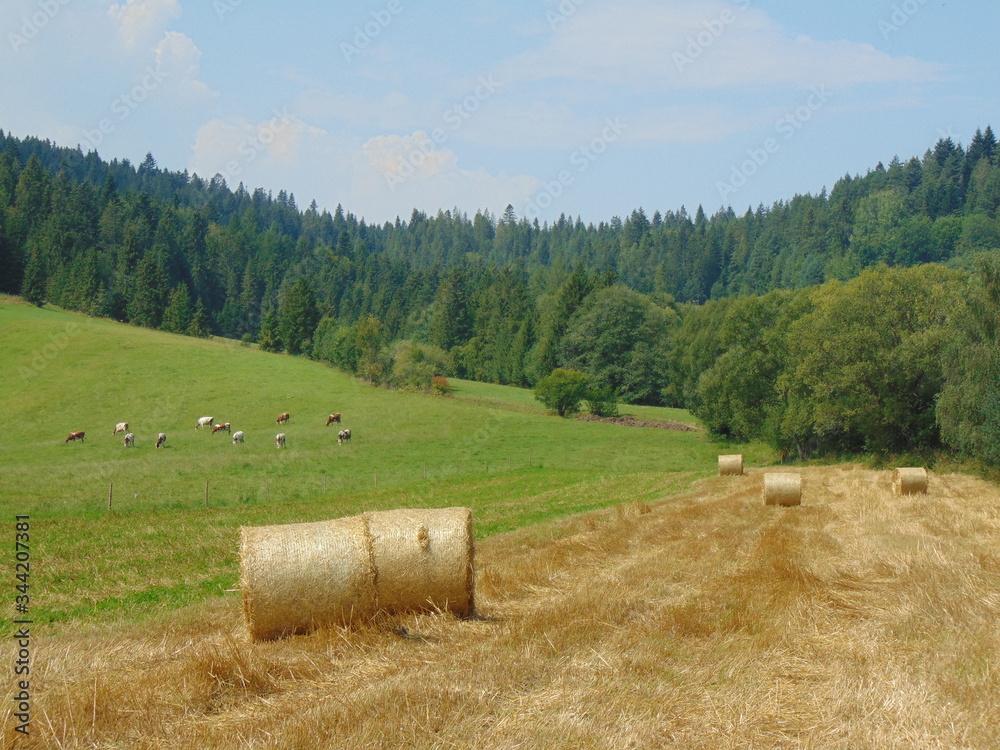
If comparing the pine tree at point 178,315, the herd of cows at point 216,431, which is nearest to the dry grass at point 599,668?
the herd of cows at point 216,431

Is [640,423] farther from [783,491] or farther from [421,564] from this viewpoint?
[421,564]

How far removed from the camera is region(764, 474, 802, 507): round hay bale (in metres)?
20.0

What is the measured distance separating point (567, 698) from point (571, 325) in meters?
81.2

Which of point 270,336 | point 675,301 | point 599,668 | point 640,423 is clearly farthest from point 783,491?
point 675,301

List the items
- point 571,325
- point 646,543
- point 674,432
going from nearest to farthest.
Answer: point 646,543 → point 674,432 → point 571,325

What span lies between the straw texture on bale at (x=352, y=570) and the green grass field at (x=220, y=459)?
3.68 m

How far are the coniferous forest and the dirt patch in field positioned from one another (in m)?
1.98

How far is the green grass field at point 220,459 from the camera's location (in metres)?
15.1

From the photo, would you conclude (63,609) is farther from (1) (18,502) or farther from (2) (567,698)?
(1) (18,502)

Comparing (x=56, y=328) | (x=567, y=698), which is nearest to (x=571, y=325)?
(x=56, y=328)

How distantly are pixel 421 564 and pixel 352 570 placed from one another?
704 mm

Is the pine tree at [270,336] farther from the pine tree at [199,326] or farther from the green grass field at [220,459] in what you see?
the green grass field at [220,459]

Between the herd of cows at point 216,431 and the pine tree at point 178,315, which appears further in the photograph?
the pine tree at point 178,315

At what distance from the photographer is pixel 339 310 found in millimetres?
130875
